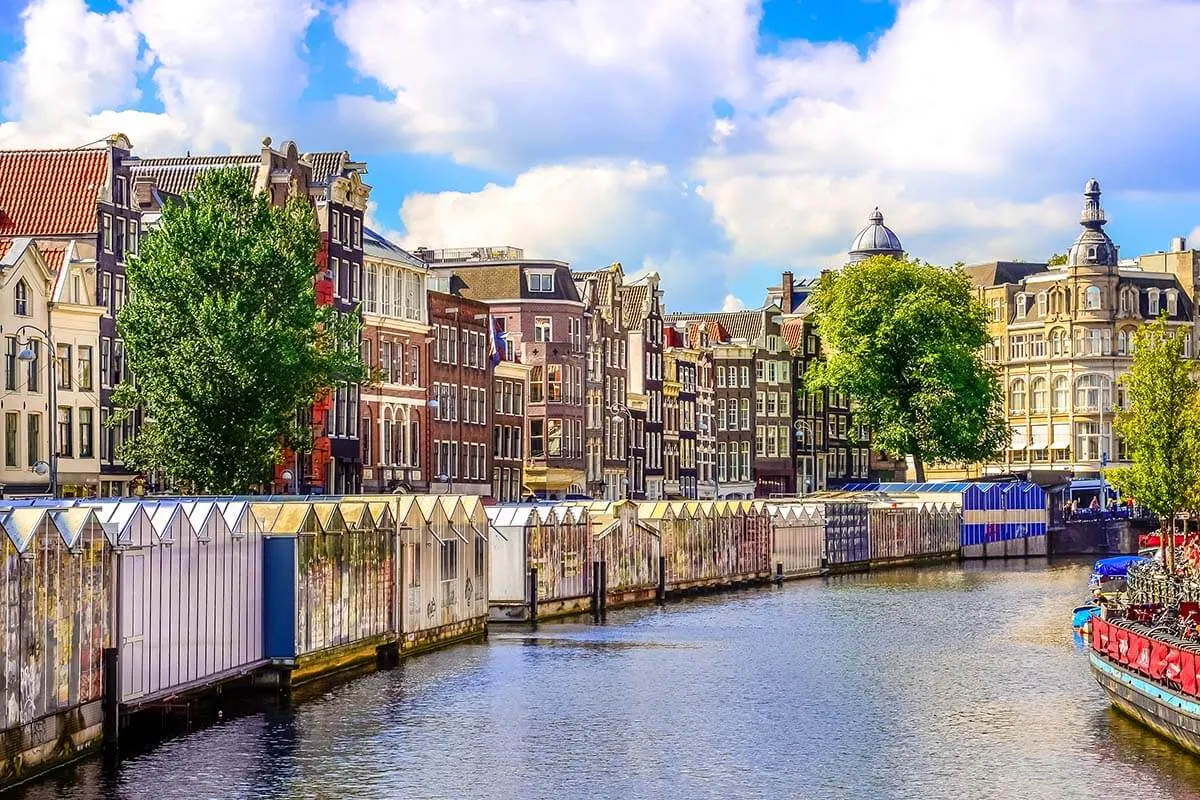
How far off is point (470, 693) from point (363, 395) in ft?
179

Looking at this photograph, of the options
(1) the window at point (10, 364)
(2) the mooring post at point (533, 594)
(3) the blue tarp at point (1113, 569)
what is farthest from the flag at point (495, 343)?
(2) the mooring post at point (533, 594)

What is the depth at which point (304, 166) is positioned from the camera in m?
102

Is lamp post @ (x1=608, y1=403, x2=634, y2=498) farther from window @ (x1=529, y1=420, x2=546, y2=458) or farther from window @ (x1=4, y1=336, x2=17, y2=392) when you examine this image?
window @ (x1=4, y1=336, x2=17, y2=392)

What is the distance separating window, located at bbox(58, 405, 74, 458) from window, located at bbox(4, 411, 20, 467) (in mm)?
2666

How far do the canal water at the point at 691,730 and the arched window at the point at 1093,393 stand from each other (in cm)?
10671

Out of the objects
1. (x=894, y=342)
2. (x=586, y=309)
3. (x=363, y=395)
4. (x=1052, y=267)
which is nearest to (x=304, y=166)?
(x=363, y=395)

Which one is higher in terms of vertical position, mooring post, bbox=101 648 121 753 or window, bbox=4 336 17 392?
window, bbox=4 336 17 392

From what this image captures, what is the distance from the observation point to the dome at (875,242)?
17875 centimetres

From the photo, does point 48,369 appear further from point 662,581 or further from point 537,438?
point 537,438

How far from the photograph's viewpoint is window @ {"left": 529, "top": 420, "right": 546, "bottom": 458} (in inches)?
5143

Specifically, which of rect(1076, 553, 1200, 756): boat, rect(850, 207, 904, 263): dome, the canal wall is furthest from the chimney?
rect(1076, 553, 1200, 756): boat

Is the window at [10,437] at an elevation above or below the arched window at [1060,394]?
below

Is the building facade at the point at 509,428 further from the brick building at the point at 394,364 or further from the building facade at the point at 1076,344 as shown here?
the building facade at the point at 1076,344

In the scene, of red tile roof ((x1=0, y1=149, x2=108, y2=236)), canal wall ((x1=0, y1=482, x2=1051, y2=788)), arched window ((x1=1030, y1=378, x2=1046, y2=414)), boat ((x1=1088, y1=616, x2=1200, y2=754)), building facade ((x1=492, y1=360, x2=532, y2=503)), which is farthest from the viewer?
arched window ((x1=1030, y1=378, x2=1046, y2=414))
